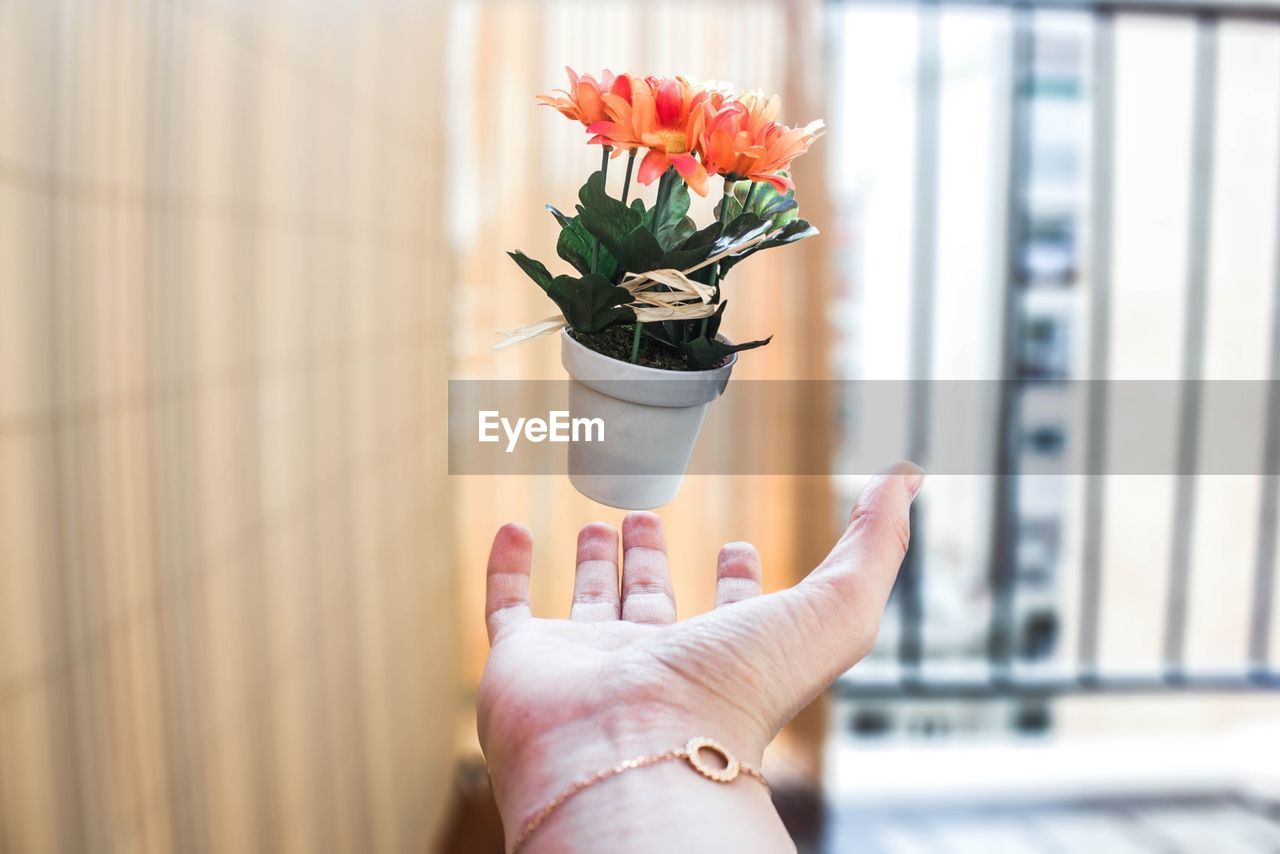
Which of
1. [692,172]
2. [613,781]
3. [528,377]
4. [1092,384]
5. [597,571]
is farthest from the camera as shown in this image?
[1092,384]

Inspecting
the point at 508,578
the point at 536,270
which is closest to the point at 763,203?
the point at 536,270

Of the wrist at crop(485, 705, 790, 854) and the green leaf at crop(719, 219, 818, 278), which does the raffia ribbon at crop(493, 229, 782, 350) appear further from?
the wrist at crop(485, 705, 790, 854)

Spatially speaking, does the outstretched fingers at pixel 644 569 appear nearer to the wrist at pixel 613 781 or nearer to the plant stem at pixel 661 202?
the wrist at pixel 613 781

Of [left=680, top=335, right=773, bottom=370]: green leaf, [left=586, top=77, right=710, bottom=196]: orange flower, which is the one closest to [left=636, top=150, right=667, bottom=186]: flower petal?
[left=586, top=77, right=710, bottom=196]: orange flower

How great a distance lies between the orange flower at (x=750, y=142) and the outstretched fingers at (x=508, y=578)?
35 cm

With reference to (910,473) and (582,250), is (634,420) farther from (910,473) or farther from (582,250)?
(910,473)

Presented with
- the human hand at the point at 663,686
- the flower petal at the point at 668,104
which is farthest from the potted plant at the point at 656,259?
the human hand at the point at 663,686

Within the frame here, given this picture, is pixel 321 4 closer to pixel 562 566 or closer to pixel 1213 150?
pixel 562 566

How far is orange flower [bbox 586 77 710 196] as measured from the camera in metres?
0.50

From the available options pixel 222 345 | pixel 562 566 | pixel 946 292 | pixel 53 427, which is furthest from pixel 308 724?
pixel 946 292

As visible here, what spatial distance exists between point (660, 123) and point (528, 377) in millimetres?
1767

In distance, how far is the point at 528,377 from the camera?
7.39ft

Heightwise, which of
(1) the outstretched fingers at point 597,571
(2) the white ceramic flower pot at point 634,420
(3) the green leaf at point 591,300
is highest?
(3) the green leaf at point 591,300

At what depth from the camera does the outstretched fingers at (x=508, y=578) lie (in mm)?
768
